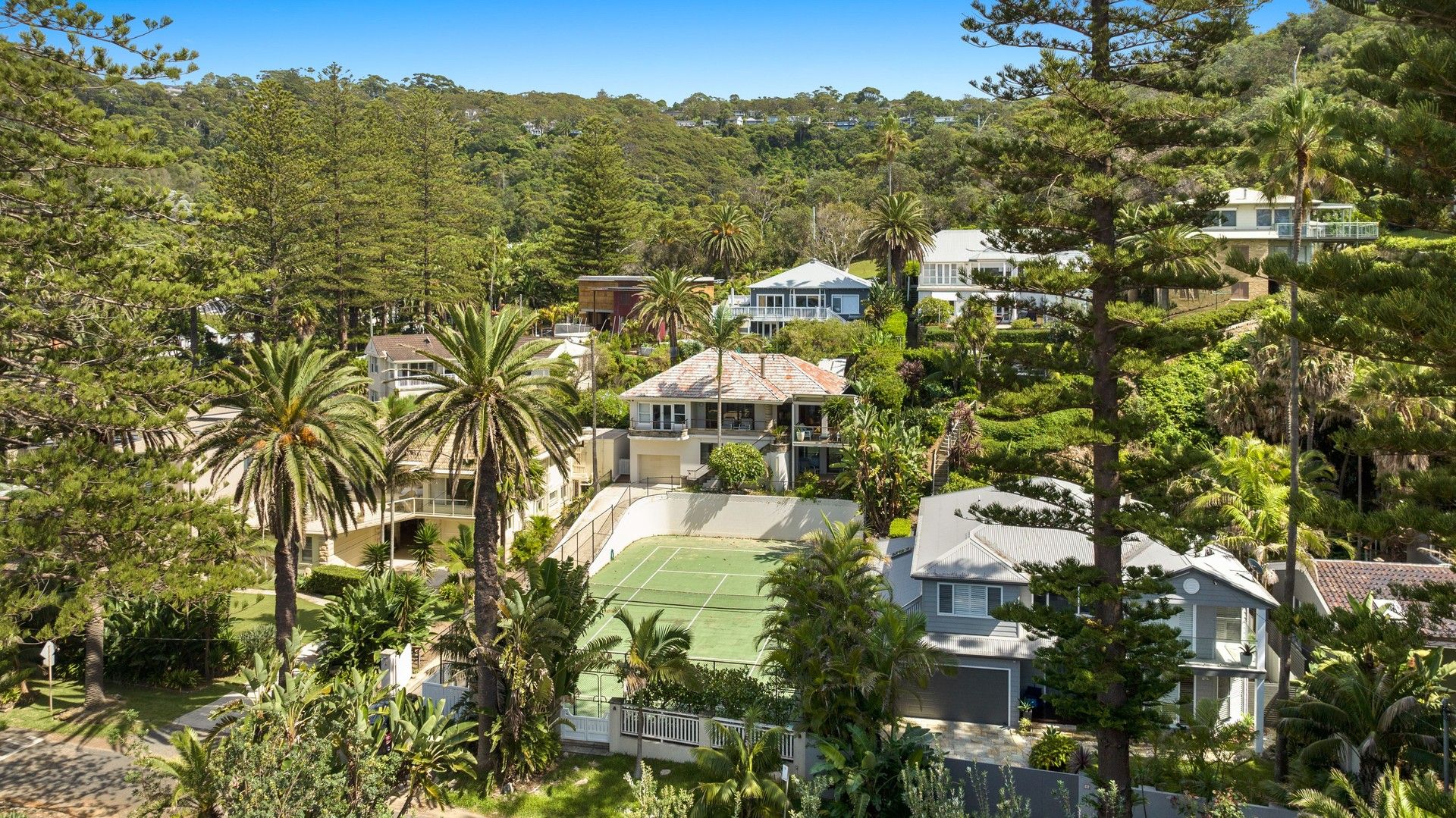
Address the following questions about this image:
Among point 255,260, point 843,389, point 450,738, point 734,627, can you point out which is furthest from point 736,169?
point 450,738

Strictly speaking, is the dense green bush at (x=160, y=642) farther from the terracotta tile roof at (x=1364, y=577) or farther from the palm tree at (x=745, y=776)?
the terracotta tile roof at (x=1364, y=577)

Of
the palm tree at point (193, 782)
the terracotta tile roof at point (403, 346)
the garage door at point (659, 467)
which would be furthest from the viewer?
the terracotta tile roof at point (403, 346)

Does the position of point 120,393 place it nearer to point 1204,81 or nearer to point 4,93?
point 4,93

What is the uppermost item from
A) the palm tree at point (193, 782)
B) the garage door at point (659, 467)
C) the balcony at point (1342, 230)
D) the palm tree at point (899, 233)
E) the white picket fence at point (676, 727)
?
the palm tree at point (899, 233)

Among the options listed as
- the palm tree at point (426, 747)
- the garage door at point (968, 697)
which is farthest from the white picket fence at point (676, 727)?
the garage door at point (968, 697)

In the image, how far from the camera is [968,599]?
20.9 m

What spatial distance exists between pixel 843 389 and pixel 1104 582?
66.2 feet

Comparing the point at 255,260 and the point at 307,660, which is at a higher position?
the point at 255,260

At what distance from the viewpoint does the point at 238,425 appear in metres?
20.0

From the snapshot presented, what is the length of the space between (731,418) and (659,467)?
120 inches

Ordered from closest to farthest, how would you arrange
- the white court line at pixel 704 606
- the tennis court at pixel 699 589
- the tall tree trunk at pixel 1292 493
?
1. the tall tree trunk at pixel 1292 493
2. the tennis court at pixel 699 589
3. the white court line at pixel 704 606

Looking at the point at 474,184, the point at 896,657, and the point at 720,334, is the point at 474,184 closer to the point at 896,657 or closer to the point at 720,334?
the point at 720,334

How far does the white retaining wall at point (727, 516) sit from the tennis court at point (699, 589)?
0.99 ft

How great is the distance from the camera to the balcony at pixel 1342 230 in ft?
105
